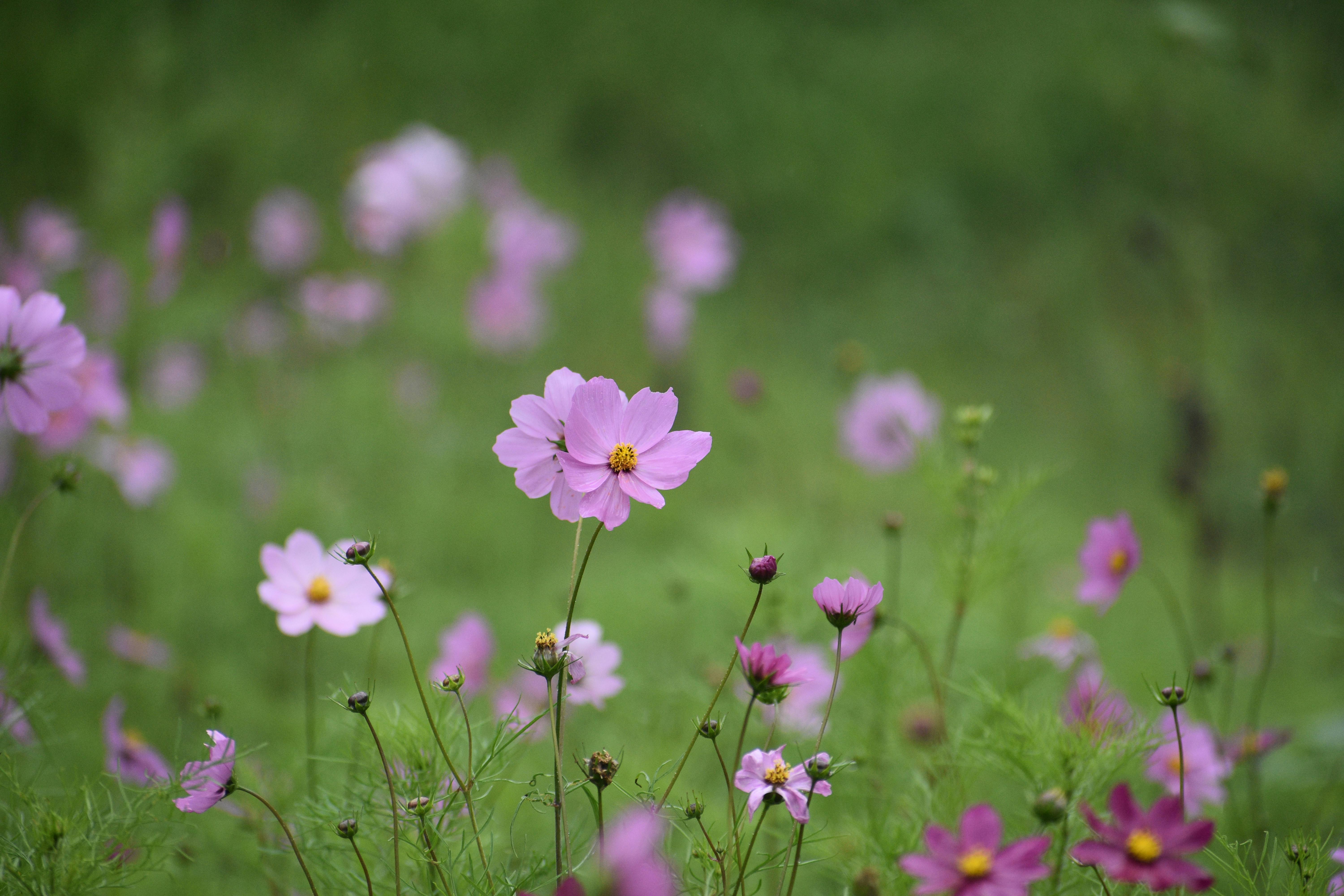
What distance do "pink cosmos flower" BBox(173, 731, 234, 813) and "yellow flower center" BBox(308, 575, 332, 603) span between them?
4.0 inches

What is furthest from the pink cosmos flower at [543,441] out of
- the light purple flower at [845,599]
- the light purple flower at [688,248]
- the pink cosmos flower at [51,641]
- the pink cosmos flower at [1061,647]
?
the light purple flower at [688,248]

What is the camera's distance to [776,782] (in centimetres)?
37

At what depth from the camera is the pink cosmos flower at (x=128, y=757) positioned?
1.68ft

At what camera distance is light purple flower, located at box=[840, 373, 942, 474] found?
46.3 inches

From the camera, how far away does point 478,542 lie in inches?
56.9

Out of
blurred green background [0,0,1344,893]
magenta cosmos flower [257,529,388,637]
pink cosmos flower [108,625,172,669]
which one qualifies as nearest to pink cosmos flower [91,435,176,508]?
blurred green background [0,0,1344,893]

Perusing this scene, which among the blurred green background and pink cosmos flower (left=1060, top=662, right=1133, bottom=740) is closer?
pink cosmos flower (left=1060, top=662, right=1133, bottom=740)

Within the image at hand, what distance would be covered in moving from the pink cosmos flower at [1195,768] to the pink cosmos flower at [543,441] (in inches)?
18.1

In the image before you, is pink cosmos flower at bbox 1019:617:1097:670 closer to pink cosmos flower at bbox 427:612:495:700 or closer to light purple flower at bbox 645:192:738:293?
pink cosmos flower at bbox 427:612:495:700

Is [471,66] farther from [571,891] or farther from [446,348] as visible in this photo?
[571,891]

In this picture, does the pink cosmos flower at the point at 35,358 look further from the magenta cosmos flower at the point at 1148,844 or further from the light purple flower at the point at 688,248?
the light purple flower at the point at 688,248

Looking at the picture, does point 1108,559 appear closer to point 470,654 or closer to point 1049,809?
point 1049,809

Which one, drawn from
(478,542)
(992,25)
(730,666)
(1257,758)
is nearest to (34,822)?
(730,666)

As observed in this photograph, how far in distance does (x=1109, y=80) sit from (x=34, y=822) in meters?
2.88
